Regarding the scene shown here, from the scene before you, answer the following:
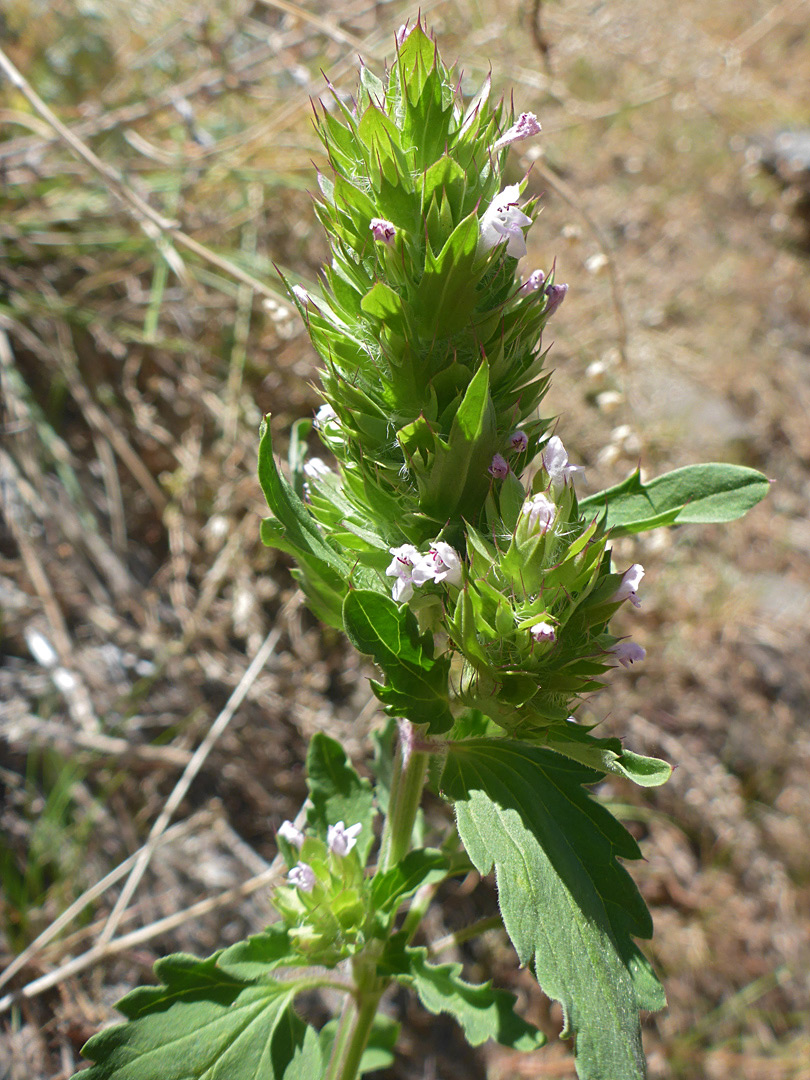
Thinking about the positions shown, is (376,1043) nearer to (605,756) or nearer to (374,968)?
(374,968)

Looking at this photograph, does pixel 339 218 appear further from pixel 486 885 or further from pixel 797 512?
pixel 797 512

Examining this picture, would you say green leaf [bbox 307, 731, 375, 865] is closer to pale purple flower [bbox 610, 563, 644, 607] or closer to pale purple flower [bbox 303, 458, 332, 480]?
pale purple flower [bbox 303, 458, 332, 480]

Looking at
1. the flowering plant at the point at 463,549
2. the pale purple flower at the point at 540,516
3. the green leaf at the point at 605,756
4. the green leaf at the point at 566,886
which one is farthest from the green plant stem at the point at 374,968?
the pale purple flower at the point at 540,516

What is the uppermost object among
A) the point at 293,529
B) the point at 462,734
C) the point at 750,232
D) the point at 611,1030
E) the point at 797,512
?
the point at 750,232

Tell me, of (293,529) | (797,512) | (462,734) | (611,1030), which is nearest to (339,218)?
(293,529)

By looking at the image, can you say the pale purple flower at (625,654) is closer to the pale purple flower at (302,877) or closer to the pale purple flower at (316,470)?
the pale purple flower at (316,470)

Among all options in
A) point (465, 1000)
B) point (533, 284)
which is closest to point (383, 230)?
point (533, 284)
